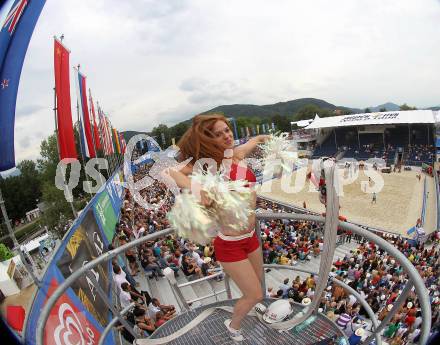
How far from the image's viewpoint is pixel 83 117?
8.13m

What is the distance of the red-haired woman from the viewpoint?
5.82 feet

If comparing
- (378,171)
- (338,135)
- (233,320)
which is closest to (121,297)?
(233,320)

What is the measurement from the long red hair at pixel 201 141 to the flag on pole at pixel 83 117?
22.8ft

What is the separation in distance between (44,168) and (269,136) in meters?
32.0

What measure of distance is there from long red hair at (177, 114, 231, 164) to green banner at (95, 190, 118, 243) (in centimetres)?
435

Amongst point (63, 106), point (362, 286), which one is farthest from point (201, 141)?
point (362, 286)

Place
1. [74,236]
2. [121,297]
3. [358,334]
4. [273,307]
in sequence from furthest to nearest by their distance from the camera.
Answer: [121,297], [74,236], [358,334], [273,307]

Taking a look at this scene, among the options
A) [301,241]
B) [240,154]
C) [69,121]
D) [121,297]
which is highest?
[69,121]

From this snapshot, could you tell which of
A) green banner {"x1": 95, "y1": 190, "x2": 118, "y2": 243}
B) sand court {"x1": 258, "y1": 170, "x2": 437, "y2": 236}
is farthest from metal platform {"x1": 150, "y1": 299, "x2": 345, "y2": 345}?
sand court {"x1": 258, "y1": 170, "x2": 437, "y2": 236}

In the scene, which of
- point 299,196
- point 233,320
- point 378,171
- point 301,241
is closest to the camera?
point 233,320

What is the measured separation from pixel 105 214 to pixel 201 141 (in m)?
5.20

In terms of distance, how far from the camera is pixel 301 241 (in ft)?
30.6

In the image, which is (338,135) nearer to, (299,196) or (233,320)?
(299,196)

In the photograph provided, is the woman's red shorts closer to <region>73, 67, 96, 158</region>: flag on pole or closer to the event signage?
<region>73, 67, 96, 158</region>: flag on pole
